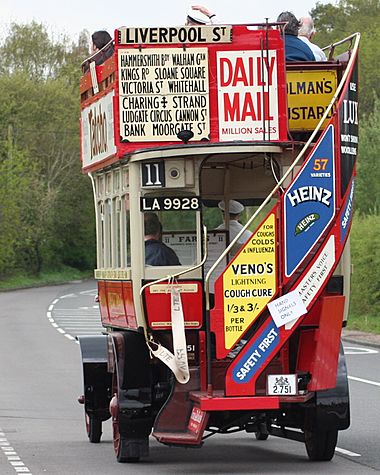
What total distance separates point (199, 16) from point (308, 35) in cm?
104

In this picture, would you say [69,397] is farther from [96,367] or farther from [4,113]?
[4,113]

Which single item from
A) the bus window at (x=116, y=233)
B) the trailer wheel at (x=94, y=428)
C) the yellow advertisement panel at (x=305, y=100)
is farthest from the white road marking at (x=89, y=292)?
the yellow advertisement panel at (x=305, y=100)

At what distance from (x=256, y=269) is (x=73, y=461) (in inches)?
102

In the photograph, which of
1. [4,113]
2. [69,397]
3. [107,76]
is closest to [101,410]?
[107,76]

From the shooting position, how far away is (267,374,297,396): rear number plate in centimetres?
1119

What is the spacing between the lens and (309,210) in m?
11.2

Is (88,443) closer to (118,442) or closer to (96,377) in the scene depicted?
(96,377)

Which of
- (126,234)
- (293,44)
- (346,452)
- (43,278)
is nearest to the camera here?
(126,234)

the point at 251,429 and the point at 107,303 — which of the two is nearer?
the point at 251,429

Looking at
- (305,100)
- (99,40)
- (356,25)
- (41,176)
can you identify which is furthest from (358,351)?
(356,25)

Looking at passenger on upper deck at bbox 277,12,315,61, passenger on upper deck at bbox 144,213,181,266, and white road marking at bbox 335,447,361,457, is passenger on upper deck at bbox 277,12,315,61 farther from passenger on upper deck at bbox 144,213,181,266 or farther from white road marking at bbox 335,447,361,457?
white road marking at bbox 335,447,361,457

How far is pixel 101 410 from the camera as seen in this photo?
45.3 ft

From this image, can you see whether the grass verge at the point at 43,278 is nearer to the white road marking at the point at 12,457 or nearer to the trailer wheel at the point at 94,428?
the white road marking at the point at 12,457

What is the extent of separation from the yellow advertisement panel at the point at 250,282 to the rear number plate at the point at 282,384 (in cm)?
42
